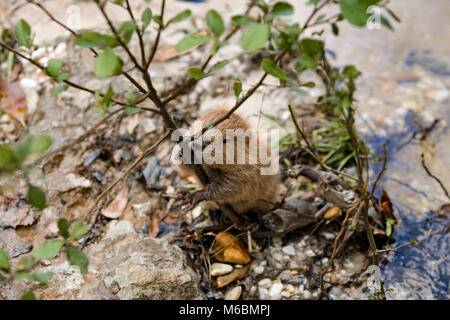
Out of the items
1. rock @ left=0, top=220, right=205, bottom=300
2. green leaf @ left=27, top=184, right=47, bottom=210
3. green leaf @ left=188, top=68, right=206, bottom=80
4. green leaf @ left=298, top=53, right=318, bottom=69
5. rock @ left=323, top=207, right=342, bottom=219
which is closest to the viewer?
green leaf @ left=27, top=184, right=47, bottom=210

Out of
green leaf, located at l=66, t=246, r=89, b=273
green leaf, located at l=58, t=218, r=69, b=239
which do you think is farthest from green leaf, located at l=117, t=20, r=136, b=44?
green leaf, located at l=66, t=246, r=89, b=273

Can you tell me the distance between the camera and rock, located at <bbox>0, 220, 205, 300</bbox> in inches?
98.5

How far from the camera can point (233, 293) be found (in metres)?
2.84

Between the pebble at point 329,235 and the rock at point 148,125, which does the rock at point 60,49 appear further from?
the pebble at point 329,235

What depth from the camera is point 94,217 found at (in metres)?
3.04

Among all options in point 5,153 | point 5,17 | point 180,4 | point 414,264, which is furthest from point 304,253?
point 5,17

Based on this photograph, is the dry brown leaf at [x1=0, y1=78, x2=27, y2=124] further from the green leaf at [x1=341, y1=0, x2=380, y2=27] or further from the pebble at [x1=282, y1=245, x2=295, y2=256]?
the green leaf at [x1=341, y1=0, x2=380, y2=27]

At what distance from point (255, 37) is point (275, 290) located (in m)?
2.03

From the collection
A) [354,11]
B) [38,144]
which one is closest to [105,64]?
[38,144]

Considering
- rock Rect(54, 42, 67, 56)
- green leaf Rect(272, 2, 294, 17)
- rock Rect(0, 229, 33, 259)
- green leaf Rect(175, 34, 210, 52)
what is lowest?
rock Rect(0, 229, 33, 259)

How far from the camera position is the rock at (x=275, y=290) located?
9.34 feet

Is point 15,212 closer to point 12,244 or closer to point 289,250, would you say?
point 12,244

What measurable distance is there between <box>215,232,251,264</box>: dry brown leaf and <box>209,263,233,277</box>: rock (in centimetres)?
4

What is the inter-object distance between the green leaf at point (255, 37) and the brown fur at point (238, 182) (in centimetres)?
153
